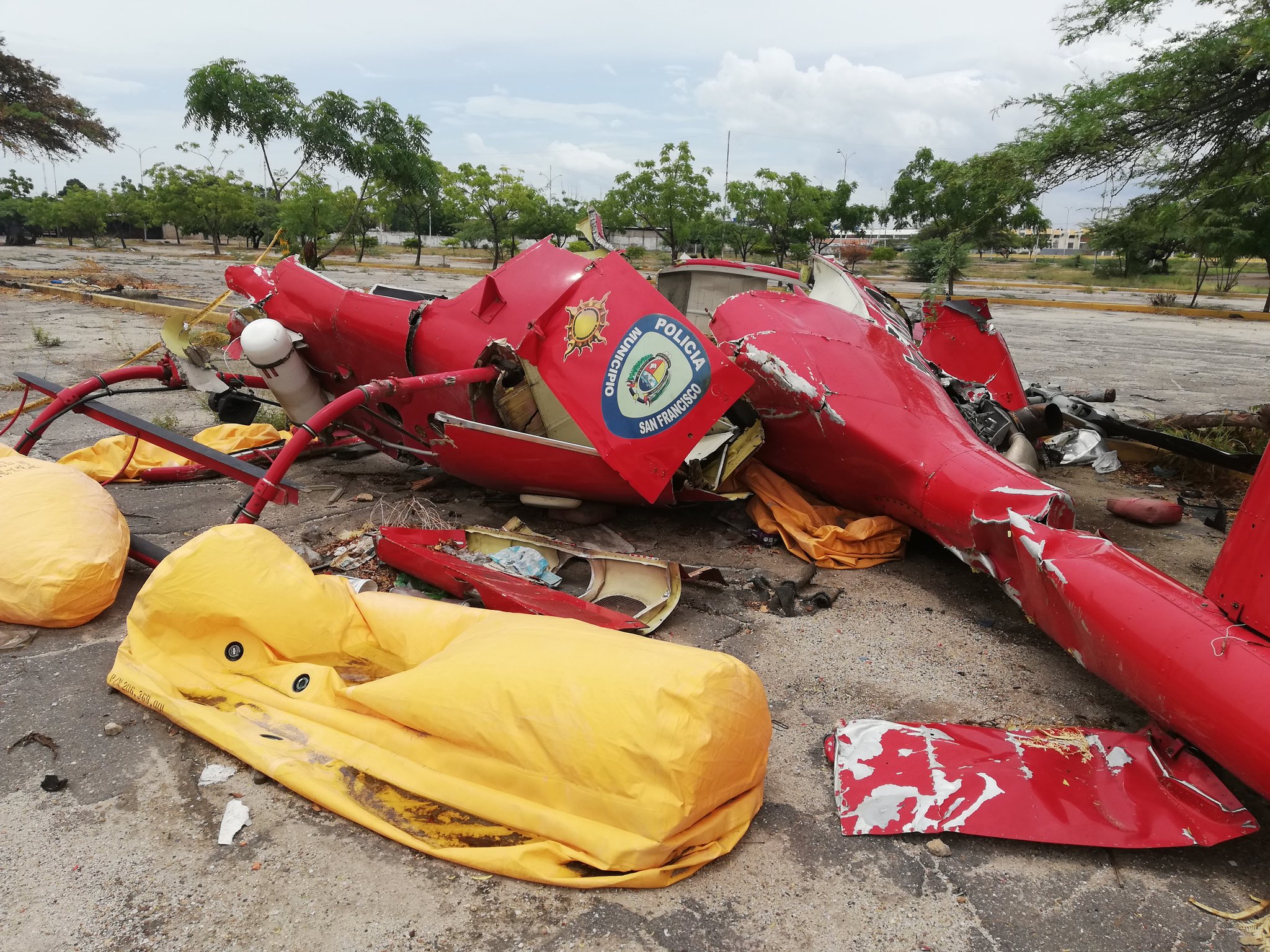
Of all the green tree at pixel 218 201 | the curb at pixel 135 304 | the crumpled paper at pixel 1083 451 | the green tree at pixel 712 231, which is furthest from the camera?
the green tree at pixel 218 201

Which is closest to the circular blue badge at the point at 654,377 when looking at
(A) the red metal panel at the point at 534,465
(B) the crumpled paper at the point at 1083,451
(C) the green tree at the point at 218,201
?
(A) the red metal panel at the point at 534,465

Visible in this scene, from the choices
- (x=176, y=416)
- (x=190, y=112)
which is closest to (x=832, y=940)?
(x=176, y=416)

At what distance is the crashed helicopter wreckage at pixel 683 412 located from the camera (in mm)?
3248

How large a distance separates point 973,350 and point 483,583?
5.68 meters

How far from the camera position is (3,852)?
2.55 meters

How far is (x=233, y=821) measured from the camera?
2.68 m

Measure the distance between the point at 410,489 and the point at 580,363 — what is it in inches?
96.8

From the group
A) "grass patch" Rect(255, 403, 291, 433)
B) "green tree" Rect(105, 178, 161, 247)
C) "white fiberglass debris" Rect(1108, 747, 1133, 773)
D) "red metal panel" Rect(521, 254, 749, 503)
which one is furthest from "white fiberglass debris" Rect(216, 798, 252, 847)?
"green tree" Rect(105, 178, 161, 247)

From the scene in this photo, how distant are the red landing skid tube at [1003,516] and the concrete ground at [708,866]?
1.52ft

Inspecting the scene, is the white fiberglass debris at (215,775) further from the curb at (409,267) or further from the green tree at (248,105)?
the curb at (409,267)

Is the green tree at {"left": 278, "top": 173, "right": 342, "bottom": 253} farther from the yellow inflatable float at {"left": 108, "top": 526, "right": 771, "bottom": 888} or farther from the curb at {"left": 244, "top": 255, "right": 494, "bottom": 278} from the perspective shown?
the yellow inflatable float at {"left": 108, "top": 526, "right": 771, "bottom": 888}

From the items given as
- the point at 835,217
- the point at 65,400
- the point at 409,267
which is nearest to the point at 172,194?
the point at 409,267

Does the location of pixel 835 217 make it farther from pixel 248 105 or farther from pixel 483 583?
pixel 483 583

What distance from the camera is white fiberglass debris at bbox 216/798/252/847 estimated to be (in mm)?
2609
